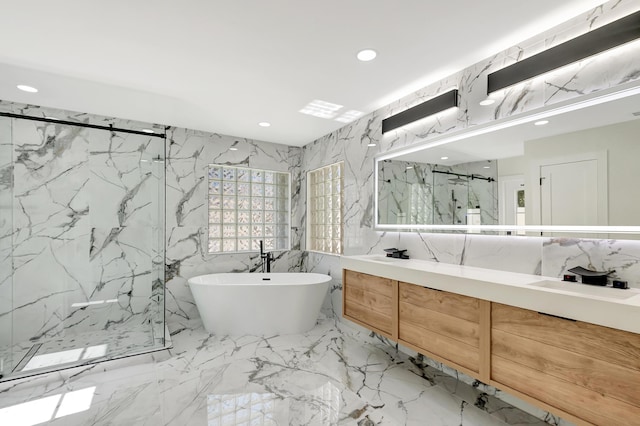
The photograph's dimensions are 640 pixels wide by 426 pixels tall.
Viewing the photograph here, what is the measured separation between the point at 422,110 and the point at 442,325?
1.79 meters

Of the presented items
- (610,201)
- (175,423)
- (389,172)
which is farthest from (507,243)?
(175,423)

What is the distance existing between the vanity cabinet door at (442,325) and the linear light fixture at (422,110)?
147cm

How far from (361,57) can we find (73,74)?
7.75 feet

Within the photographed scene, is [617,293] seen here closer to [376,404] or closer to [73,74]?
[376,404]

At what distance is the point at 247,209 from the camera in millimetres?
4672

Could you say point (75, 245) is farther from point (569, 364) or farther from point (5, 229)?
point (569, 364)

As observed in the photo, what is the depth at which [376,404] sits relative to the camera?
2172 mm

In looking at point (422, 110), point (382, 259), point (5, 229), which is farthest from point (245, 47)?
point (5, 229)

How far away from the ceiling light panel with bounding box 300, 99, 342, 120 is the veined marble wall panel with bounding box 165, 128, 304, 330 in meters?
1.45

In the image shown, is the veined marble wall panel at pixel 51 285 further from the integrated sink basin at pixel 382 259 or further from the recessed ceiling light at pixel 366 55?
the recessed ceiling light at pixel 366 55

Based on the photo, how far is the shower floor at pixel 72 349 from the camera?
2559 mm

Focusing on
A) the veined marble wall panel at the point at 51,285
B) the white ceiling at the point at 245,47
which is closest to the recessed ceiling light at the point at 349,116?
the white ceiling at the point at 245,47

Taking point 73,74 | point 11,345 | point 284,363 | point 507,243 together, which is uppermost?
point 73,74

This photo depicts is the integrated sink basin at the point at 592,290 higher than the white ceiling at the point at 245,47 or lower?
lower
